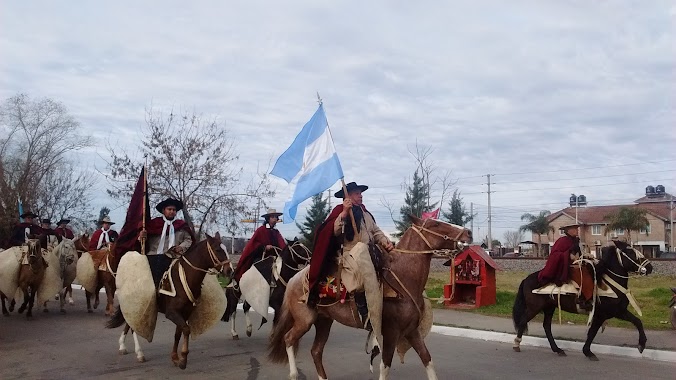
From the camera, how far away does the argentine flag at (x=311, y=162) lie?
778 centimetres

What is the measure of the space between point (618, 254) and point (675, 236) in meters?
64.2

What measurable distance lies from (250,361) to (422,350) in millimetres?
3559

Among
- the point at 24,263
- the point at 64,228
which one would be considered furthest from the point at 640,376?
the point at 64,228

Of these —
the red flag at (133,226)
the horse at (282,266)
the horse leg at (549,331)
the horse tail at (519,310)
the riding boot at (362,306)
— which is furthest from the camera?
the horse tail at (519,310)

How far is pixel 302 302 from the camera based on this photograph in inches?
310

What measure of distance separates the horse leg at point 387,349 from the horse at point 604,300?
4413 millimetres

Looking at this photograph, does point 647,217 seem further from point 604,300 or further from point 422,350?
point 422,350

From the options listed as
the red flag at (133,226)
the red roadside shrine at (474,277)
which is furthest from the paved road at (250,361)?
the red roadside shrine at (474,277)

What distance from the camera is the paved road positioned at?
338 inches

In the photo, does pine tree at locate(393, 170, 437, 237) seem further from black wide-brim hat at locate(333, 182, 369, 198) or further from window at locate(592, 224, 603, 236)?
window at locate(592, 224, 603, 236)

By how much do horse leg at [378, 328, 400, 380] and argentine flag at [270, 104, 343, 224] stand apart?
1926 mm

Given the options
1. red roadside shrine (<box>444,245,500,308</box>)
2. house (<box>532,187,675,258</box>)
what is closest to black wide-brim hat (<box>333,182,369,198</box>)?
red roadside shrine (<box>444,245,500,308</box>)

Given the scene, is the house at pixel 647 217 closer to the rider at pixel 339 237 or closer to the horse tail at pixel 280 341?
the horse tail at pixel 280 341

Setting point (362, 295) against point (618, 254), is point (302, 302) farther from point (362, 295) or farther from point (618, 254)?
point (618, 254)
